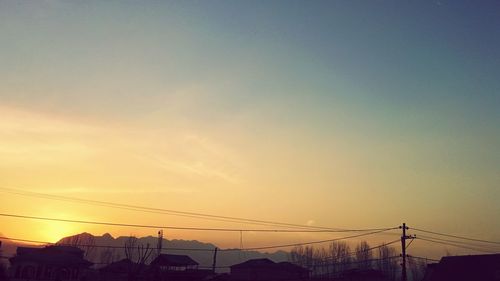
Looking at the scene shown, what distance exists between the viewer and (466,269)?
2596 inches

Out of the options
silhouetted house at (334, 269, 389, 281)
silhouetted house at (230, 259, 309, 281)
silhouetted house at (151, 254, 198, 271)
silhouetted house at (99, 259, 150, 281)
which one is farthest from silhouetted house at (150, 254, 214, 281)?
silhouetted house at (334, 269, 389, 281)

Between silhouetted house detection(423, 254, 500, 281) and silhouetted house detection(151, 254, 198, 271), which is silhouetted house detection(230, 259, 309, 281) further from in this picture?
silhouetted house detection(423, 254, 500, 281)

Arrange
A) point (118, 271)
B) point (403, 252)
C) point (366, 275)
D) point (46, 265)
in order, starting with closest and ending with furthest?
point (403, 252)
point (46, 265)
point (118, 271)
point (366, 275)

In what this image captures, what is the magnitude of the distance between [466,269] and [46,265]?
2829 inches

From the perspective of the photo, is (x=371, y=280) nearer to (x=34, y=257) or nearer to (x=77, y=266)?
(x=77, y=266)

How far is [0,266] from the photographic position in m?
38.4

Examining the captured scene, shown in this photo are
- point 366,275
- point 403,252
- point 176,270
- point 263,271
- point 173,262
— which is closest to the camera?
point 403,252

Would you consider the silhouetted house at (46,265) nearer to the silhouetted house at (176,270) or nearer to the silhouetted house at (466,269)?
the silhouetted house at (176,270)

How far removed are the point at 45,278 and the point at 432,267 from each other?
67294 millimetres

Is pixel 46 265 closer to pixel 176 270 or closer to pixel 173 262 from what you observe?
pixel 173 262

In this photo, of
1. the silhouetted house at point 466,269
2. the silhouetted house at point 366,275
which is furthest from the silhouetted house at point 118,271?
the silhouetted house at point 466,269

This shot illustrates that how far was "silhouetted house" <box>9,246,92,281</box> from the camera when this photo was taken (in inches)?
2771

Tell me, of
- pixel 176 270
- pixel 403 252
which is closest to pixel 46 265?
pixel 176 270

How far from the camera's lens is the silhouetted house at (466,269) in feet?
208
